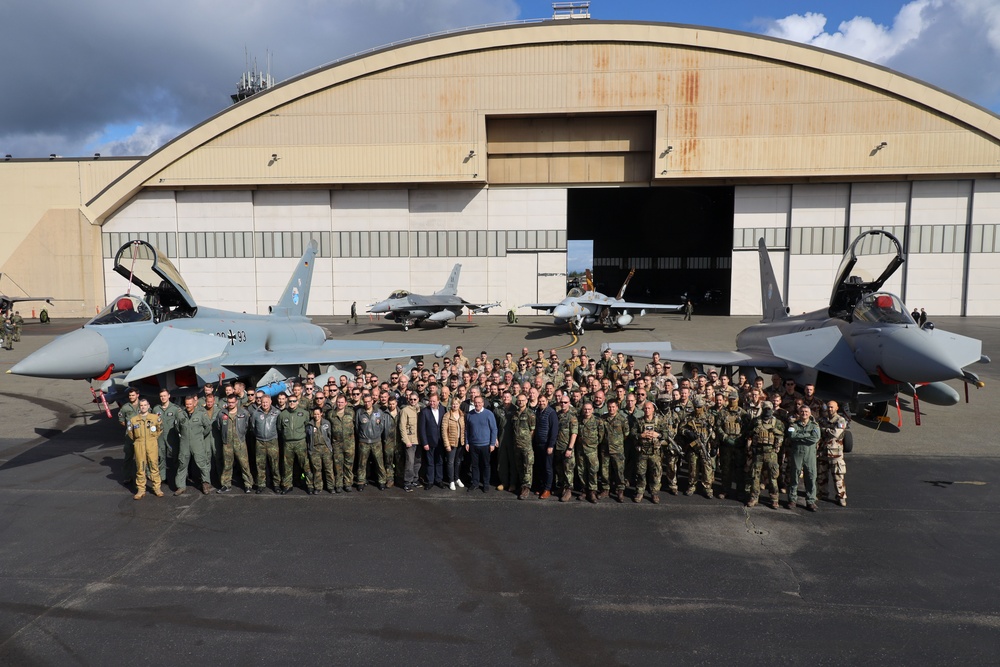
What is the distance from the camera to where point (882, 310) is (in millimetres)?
9148

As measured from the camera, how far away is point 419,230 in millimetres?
34250

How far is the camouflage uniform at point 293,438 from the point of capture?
282 inches

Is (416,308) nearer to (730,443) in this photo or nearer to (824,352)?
(824,352)

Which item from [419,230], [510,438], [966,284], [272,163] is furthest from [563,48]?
[510,438]

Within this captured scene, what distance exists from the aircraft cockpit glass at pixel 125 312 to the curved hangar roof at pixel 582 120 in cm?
2440

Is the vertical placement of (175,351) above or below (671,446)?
above

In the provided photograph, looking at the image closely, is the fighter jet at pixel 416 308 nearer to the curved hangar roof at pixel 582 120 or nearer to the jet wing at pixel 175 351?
the curved hangar roof at pixel 582 120

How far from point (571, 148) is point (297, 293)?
23018mm

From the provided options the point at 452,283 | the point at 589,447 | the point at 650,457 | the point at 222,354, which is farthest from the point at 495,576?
the point at 452,283

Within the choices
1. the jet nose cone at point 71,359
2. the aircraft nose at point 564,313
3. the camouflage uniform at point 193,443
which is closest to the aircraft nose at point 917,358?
the camouflage uniform at point 193,443

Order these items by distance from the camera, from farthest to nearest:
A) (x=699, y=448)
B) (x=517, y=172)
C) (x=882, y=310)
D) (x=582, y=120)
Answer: (x=517, y=172), (x=582, y=120), (x=882, y=310), (x=699, y=448)

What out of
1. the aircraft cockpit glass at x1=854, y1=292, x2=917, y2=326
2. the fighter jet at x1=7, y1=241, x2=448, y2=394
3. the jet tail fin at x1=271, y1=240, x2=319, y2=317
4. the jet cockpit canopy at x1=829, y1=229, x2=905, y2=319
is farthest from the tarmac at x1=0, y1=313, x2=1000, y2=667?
the jet tail fin at x1=271, y1=240, x2=319, y2=317

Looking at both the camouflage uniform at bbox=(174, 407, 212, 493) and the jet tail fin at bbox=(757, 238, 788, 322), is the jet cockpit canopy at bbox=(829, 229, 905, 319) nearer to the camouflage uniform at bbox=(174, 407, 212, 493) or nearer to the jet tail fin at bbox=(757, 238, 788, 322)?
the jet tail fin at bbox=(757, 238, 788, 322)

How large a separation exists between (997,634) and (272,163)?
3516 cm
